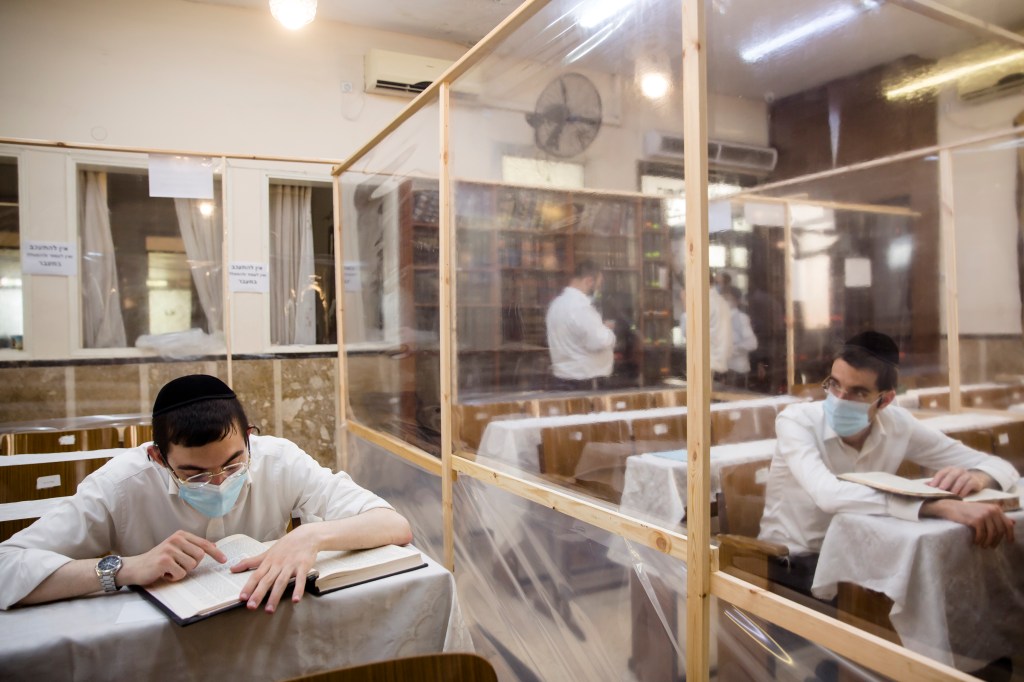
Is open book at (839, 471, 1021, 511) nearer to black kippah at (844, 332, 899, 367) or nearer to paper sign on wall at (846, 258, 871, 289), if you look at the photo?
black kippah at (844, 332, 899, 367)

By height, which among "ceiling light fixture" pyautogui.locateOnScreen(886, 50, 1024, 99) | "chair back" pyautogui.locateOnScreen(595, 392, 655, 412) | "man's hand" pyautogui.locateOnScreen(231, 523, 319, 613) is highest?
"ceiling light fixture" pyautogui.locateOnScreen(886, 50, 1024, 99)

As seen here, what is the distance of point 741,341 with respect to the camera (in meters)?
1.77

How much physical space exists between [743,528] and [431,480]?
3.85 feet

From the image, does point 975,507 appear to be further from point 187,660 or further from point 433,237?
point 433,237

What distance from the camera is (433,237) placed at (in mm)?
2465

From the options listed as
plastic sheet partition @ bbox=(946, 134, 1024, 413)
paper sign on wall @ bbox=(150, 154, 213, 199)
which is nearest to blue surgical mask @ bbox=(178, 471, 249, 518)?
plastic sheet partition @ bbox=(946, 134, 1024, 413)

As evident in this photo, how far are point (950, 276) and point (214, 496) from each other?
1768 millimetres

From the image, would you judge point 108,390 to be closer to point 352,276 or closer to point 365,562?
point 352,276

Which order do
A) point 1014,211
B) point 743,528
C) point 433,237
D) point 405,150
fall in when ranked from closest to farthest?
point 1014,211
point 743,528
point 433,237
point 405,150

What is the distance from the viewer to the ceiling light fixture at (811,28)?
148cm

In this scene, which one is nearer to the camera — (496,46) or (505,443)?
(496,46)

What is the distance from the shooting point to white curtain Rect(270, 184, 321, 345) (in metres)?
4.85

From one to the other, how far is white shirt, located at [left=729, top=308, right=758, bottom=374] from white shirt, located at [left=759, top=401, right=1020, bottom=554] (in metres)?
0.18

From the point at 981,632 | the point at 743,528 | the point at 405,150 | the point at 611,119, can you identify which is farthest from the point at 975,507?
the point at 405,150
